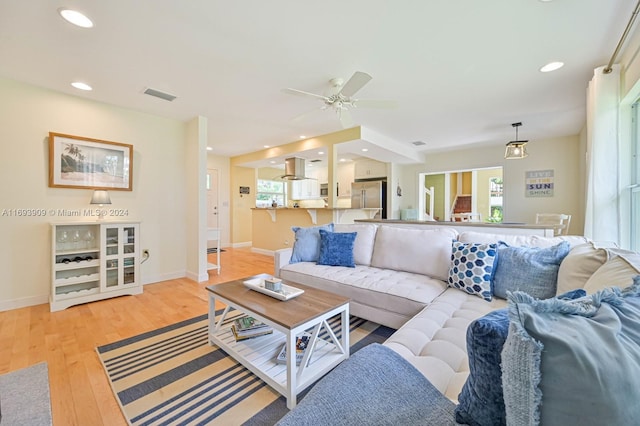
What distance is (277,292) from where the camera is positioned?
5.92ft

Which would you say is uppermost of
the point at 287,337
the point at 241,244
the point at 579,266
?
the point at 579,266

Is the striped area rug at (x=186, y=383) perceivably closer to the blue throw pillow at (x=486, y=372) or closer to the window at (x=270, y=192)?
the blue throw pillow at (x=486, y=372)

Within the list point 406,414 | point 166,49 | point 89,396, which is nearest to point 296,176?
point 166,49

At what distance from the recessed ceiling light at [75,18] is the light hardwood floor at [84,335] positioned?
242 cm

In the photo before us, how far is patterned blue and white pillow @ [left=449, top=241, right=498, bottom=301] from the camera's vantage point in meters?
1.90

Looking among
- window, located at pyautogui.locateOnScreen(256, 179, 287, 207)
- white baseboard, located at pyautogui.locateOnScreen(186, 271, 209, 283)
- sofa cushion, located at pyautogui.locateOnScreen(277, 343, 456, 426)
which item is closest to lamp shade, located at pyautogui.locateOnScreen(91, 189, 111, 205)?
white baseboard, located at pyautogui.locateOnScreen(186, 271, 209, 283)

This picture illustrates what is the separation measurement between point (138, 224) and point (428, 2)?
3718mm

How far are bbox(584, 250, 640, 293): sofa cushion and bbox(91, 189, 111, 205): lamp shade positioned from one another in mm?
4298

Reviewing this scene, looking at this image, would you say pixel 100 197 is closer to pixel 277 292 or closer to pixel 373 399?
pixel 277 292

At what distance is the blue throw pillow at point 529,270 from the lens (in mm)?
1686

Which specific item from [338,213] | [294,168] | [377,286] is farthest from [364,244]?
[294,168]

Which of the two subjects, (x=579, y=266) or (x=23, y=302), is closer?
(x=579, y=266)

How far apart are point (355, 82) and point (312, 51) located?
0.45m

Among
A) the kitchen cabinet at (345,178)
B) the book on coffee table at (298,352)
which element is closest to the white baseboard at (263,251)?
the kitchen cabinet at (345,178)
